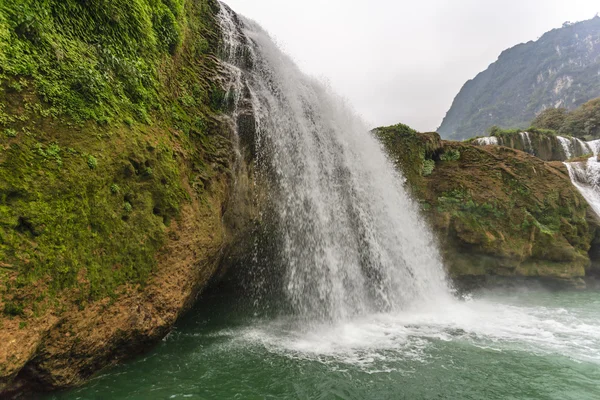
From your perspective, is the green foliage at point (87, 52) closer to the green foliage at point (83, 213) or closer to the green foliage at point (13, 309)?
the green foliage at point (83, 213)

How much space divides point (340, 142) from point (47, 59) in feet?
31.0

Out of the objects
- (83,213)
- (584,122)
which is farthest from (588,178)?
(584,122)

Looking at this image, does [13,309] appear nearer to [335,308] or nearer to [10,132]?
[10,132]

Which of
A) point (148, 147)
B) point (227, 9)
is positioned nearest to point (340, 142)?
point (227, 9)

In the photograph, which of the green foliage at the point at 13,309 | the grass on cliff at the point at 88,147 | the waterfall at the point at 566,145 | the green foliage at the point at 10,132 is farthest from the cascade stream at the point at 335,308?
the waterfall at the point at 566,145

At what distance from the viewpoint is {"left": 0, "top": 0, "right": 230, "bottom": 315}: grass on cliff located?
163 inches

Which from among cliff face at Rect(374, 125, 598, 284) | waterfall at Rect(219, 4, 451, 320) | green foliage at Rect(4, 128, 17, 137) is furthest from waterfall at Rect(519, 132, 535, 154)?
green foliage at Rect(4, 128, 17, 137)

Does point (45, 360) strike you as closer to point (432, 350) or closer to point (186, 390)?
point (186, 390)

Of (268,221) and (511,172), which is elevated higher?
(511,172)

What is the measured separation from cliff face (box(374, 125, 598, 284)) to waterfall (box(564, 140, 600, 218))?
117 centimetres

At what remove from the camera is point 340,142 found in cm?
1235

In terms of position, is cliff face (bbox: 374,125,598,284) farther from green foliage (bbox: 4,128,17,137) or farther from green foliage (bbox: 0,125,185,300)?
green foliage (bbox: 4,128,17,137)

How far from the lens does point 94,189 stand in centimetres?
502

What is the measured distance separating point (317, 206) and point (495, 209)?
34.0 feet
